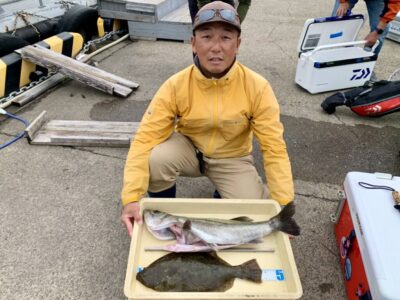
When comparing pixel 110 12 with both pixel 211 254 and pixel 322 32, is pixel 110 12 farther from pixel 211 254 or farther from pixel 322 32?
pixel 211 254

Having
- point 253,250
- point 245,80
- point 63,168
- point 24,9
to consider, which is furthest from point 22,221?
point 24,9

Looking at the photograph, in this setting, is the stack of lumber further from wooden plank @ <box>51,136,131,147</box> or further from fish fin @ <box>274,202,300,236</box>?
Result: fish fin @ <box>274,202,300,236</box>

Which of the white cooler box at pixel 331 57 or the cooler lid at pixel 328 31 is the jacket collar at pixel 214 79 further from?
the cooler lid at pixel 328 31

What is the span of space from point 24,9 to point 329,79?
5.20 meters

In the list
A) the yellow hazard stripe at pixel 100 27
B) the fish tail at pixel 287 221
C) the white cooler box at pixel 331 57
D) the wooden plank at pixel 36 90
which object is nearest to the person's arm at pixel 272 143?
the fish tail at pixel 287 221

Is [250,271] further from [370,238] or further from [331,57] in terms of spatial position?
[331,57]

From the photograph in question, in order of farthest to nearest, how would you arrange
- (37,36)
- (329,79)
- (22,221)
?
(37,36), (329,79), (22,221)

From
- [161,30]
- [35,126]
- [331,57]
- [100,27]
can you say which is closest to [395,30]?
[331,57]

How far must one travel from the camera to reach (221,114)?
6.86 feet

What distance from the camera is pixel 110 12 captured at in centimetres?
635

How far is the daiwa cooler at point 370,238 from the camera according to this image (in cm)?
160

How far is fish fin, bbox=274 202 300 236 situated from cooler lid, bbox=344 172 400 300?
1.24 feet

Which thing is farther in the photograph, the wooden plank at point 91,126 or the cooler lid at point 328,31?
the cooler lid at point 328,31

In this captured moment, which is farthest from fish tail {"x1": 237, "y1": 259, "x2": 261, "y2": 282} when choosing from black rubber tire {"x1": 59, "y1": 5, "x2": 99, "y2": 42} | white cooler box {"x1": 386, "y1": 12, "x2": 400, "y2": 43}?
white cooler box {"x1": 386, "y1": 12, "x2": 400, "y2": 43}
